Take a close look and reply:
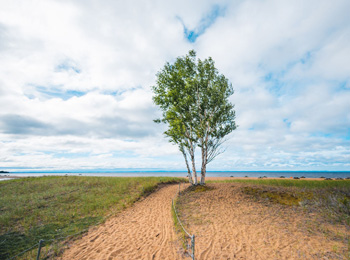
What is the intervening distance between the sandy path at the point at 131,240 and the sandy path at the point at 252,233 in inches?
59.6

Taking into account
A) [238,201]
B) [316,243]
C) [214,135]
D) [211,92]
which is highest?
[211,92]

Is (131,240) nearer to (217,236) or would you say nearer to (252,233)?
(217,236)

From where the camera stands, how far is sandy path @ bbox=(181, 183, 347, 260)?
758cm

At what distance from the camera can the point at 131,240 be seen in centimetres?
944

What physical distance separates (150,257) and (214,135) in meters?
16.6

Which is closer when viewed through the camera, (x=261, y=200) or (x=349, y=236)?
(x=349, y=236)

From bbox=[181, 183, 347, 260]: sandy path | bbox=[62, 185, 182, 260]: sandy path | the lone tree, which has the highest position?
the lone tree

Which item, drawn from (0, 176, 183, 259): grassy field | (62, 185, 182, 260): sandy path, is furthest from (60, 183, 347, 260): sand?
(0, 176, 183, 259): grassy field

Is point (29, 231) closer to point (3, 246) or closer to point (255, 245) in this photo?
point (3, 246)

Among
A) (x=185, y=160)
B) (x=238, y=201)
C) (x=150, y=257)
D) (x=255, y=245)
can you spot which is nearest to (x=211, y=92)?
(x=185, y=160)

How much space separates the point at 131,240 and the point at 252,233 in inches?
269

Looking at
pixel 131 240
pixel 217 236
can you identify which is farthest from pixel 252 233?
pixel 131 240

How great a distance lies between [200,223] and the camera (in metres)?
11.1

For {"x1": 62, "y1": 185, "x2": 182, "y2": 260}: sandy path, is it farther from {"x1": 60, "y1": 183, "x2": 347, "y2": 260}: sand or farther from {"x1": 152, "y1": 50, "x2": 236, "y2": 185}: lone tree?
{"x1": 152, "y1": 50, "x2": 236, "y2": 185}: lone tree
